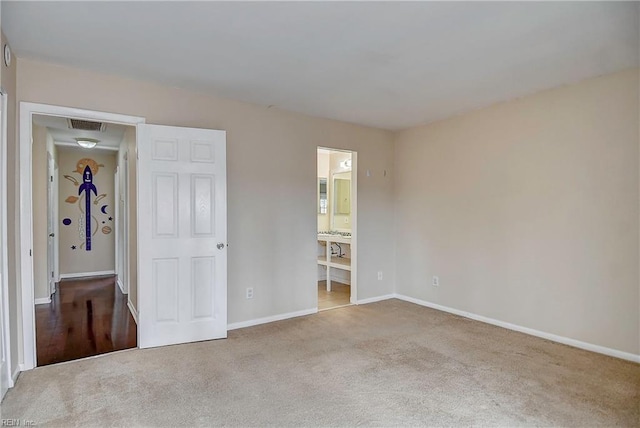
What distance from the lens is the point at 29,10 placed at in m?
2.15

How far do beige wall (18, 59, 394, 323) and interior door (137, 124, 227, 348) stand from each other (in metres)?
0.31

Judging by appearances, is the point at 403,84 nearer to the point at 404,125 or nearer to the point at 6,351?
Answer: the point at 404,125

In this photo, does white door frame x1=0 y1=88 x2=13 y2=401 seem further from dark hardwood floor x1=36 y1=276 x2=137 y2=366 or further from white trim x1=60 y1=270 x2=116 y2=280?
white trim x1=60 y1=270 x2=116 y2=280

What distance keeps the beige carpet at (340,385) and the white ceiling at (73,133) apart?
2.97 metres

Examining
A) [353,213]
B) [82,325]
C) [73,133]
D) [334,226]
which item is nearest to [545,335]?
[353,213]

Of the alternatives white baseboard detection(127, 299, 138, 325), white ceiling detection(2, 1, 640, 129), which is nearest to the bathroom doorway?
white baseboard detection(127, 299, 138, 325)

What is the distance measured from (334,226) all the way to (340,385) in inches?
163

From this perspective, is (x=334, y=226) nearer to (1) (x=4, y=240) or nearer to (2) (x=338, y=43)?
(2) (x=338, y=43)

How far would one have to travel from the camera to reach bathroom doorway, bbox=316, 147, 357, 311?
563 centimetres

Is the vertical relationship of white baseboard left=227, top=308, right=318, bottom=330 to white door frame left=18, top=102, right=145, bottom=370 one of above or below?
below

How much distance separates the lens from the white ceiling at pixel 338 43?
215cm

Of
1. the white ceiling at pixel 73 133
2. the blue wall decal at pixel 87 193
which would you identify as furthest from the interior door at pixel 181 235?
the blue wall decal at pixel 87 193

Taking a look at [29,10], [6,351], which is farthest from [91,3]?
[6,351]

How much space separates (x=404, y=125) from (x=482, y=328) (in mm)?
2640
